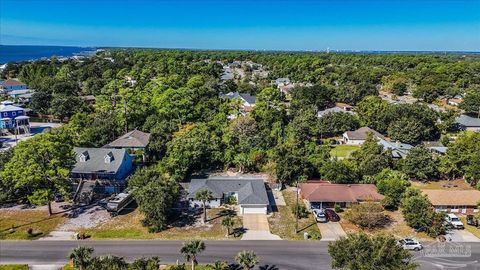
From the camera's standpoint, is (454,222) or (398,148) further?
(398,148)

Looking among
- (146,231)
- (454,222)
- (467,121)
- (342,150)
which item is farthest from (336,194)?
(467,121)

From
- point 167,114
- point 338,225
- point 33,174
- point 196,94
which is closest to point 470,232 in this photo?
point 338,225

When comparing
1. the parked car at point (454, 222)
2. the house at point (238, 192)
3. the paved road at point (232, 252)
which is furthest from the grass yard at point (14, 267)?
the parked car at point (454, 222)

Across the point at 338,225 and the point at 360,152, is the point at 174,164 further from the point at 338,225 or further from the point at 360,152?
the point at 360,152

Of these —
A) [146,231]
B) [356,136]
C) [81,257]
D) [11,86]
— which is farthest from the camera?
[11,86]

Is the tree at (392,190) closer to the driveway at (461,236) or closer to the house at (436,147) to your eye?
the driveway at (461,236)

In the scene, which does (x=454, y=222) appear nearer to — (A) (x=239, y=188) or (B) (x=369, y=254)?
(B) (x=369, y=254)

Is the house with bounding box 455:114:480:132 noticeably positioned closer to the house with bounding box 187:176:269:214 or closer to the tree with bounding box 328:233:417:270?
the house with bounding box 187:176:269:214
